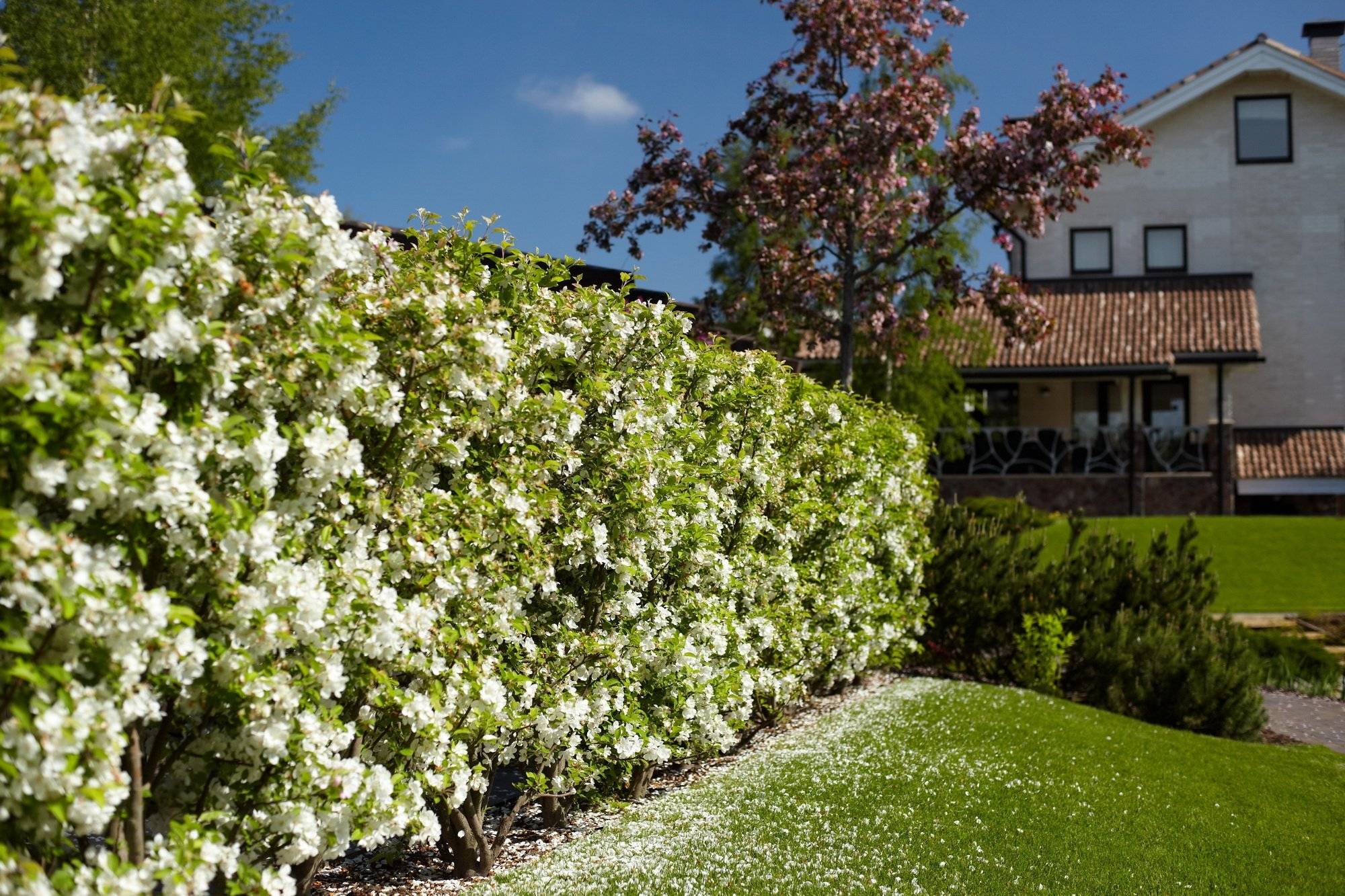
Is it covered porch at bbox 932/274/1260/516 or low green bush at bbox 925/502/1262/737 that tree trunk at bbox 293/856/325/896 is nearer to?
low green bush at bbox 925/502/1262/737

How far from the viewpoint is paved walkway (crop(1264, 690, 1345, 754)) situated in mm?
11625

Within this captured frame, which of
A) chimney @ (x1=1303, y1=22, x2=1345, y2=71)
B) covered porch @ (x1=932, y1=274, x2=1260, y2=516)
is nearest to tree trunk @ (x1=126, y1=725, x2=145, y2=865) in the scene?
covered porch @ (x1=932, y1=274, x2=1260, y2=516)

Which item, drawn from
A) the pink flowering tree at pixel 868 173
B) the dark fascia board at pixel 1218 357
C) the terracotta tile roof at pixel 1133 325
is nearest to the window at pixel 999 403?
the terracotta tile roof at pixel 1133 325

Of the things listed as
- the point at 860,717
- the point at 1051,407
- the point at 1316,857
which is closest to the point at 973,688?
the point at 860,717

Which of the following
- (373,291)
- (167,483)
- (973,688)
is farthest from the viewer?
(973,688)

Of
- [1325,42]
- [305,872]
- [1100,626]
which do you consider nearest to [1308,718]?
[1100,626]

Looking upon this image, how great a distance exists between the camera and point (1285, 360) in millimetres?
30203

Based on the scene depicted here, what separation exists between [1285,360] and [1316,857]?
86.0 ft

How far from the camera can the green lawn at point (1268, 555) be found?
1733cm

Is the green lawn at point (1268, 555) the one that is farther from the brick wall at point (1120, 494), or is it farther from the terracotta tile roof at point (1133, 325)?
the terracotta tile roof at point (1133, 325)

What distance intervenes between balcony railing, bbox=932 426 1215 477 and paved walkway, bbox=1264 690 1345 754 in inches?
499

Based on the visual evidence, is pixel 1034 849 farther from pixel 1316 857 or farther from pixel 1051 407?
pixel 1051 407

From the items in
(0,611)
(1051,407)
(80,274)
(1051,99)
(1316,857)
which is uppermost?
(1051,99)

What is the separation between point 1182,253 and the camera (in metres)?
31.2
